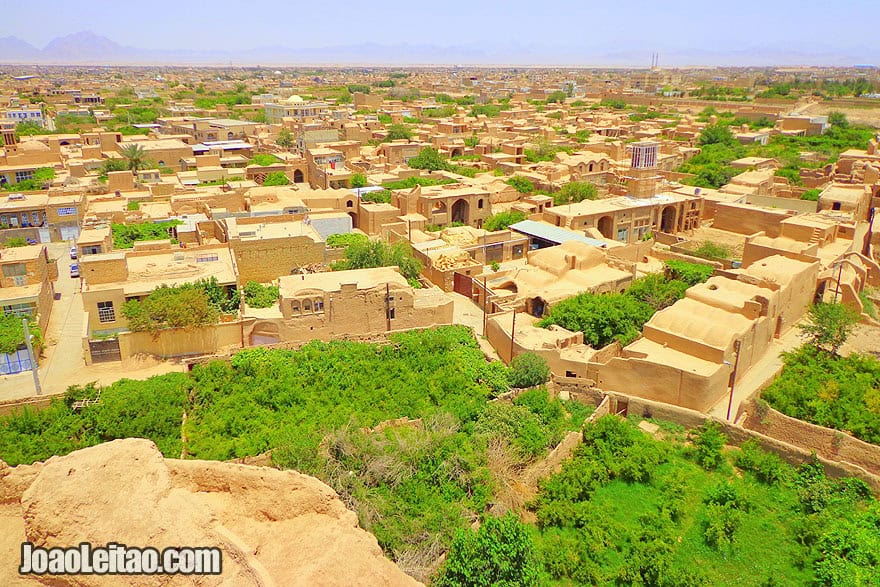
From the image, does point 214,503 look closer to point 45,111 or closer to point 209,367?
point 209,367

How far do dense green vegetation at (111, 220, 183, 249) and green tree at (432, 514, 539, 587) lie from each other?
2245 centimetres

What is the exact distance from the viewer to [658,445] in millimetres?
16812

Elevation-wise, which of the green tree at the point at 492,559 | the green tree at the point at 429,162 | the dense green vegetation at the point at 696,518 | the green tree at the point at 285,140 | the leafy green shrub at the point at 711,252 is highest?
the green tree at the point at 285,140

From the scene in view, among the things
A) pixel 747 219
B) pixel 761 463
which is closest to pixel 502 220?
pixel 747 219

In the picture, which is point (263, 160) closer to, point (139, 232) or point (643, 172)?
point (139, 232)

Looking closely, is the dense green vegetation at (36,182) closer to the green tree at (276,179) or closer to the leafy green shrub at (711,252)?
the green tree at (276,179)

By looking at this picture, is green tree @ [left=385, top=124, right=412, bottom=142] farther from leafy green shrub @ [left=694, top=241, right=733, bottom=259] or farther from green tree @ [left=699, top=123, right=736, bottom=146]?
leafy green shrub @ [left=694, top=241, right=733, bottom=259]

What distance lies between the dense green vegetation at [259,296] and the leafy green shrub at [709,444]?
14.4 metres

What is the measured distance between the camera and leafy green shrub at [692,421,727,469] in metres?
16.4

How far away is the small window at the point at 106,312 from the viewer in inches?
817

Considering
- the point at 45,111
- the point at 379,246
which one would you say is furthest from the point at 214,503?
the point at 45,111

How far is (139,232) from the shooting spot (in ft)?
97.8

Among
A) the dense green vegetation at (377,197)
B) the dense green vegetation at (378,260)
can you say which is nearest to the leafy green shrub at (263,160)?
the dense green vegetation at (377,197)

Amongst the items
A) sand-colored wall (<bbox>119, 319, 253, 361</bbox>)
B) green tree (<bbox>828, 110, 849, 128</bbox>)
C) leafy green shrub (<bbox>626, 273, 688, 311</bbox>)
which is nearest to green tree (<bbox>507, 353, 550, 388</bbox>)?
leafy green shrub (<bbox>626, 273, 688, 311</bbox>)
